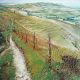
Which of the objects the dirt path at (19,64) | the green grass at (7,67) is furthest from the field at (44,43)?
the green grass at (7,67)

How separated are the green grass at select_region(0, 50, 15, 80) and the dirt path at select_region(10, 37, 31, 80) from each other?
0.30 ft

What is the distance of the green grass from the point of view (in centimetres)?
743

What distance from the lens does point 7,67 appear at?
750 cm

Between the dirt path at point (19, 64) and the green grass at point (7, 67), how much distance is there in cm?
9

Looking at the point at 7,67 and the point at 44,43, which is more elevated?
the point at 44,43

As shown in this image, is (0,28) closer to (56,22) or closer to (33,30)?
(33,30)

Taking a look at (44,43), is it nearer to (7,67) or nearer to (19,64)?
(19,64)

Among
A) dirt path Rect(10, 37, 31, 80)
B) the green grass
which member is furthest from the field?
the green grass

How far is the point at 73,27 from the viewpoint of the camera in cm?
815

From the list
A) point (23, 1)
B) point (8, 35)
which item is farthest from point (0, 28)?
point (23, 1)

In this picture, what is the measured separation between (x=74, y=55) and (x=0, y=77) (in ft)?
5.33

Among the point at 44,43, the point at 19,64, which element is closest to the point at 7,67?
the point at 19,64

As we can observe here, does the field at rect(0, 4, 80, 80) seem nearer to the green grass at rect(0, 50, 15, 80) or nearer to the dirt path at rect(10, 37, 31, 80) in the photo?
the dirt path at rect(10, 37, 31, 80)

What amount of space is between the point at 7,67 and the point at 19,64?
251 millimetres
